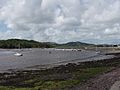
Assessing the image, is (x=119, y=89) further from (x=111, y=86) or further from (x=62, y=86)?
(x=62, y=86)

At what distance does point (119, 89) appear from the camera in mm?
23875

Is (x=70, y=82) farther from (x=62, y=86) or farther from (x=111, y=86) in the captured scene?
(x=111, y=86)

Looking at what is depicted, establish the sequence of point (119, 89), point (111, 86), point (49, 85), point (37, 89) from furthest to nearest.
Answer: point (49, 85), point (37, 89), point (111, 86), point (119, 89)

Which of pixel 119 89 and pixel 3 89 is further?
pixel 3 89

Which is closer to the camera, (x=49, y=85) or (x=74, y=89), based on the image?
(x=74, y=89)

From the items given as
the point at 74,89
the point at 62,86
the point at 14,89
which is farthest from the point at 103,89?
the point at 14,89

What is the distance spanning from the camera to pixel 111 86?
25750mm

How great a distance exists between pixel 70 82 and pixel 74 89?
605cm

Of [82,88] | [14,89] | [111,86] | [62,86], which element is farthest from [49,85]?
[111,86]

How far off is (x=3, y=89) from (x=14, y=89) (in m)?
1.17

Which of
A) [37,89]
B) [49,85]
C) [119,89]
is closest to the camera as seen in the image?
[119,89]

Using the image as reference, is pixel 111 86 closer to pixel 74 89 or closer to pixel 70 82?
pixel 74 89

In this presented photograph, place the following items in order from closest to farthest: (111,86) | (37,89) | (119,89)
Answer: (119,89), (111,86), (37,89)

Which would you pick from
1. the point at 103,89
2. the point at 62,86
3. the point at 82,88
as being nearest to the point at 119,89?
the point at 103,89
